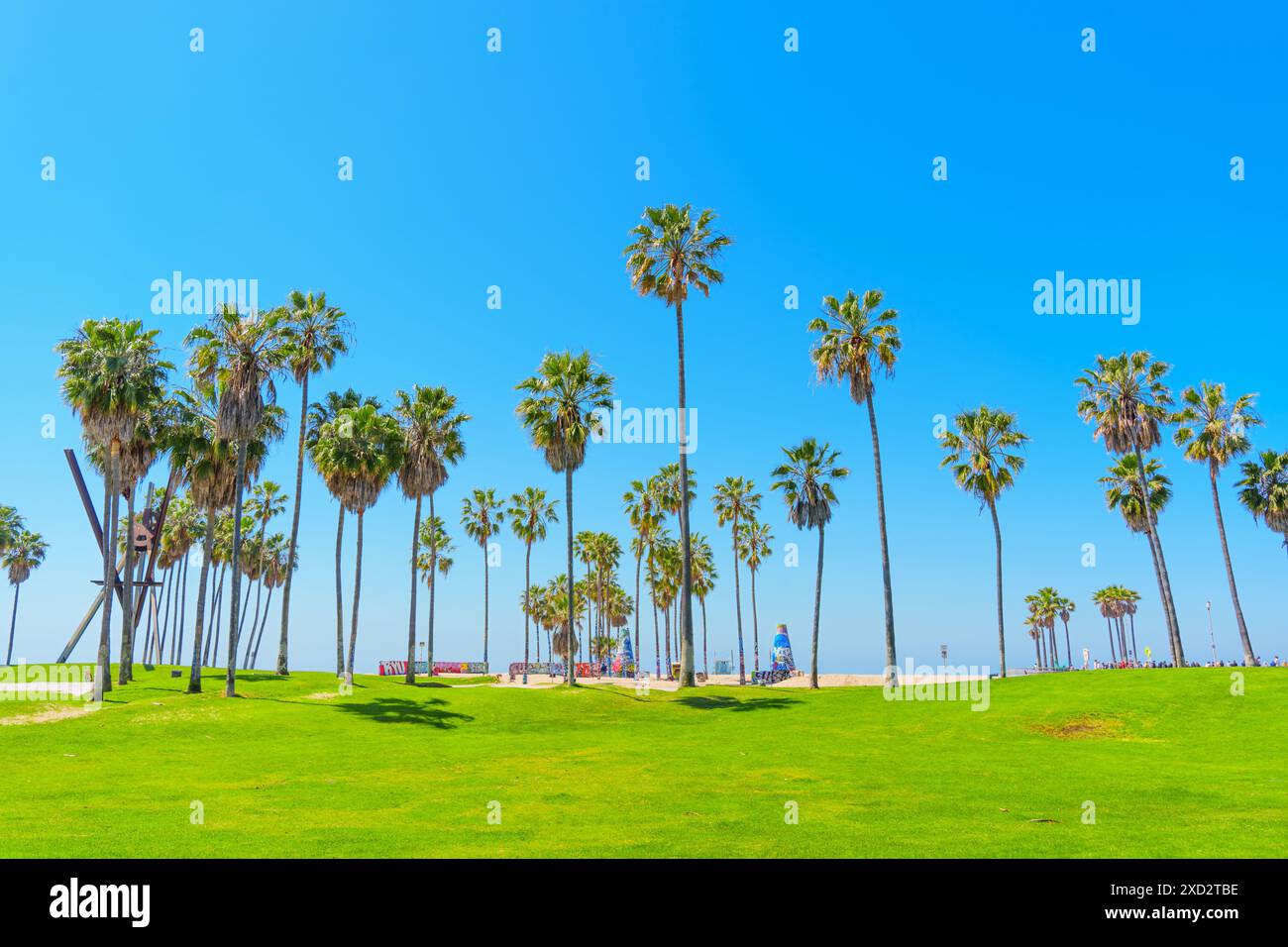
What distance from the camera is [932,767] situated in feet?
78.6

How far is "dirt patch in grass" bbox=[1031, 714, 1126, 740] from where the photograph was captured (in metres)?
30.3

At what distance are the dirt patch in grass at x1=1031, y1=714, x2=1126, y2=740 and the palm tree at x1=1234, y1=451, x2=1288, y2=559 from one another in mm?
36821

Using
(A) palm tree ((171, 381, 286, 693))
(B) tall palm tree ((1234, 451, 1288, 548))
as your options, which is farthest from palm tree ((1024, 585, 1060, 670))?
(A) palm tree ((171, 381, 286, 693))

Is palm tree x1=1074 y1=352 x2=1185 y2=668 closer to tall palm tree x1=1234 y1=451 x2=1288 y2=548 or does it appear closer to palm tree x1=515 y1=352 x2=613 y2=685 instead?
tall palm tree x1=1234 y1=451 x2=1288 y2=548

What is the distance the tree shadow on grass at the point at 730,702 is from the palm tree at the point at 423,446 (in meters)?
20.8

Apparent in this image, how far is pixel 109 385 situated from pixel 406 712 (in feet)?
69.8

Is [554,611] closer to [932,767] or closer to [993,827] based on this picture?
[932,767]

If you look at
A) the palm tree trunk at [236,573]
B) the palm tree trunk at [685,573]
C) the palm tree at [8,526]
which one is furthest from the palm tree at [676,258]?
the palm tree at [8,526]

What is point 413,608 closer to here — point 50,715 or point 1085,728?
point 50,715

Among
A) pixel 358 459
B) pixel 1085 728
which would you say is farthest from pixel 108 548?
pixel 1085 728

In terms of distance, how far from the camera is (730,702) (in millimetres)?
42812

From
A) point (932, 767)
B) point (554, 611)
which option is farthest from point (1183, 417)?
point (554, 611)
